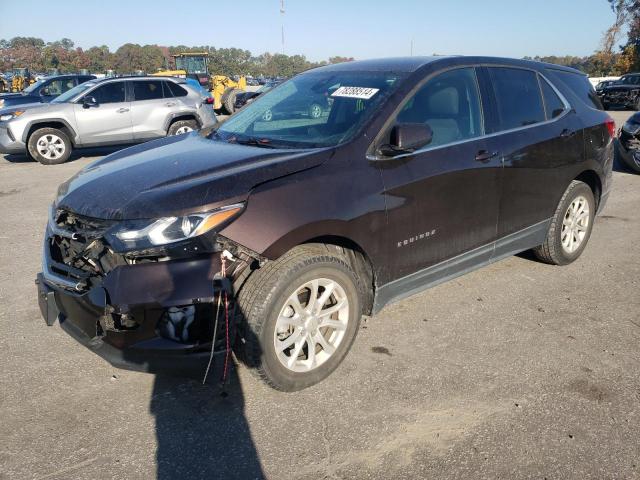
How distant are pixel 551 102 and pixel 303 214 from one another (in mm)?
2781

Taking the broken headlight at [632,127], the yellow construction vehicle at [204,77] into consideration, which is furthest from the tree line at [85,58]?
the broken headlight at [632,127]

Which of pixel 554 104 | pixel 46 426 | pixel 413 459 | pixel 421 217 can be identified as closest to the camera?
pixel 413 459

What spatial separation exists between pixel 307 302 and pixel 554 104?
287cm

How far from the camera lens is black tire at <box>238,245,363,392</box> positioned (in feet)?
8.78

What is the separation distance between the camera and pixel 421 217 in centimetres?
332

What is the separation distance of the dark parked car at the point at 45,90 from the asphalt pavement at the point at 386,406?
38.3 feet

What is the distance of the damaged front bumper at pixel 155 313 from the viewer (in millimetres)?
2479

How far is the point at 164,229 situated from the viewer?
8.31ft

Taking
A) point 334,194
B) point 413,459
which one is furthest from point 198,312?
point 413,459

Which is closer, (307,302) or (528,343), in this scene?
(307,302)

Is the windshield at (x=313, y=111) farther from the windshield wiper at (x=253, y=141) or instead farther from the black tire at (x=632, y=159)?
the black tire at (x=632, y=159)

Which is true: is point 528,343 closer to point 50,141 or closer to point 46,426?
point 46,426

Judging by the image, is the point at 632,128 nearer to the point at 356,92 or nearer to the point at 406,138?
the point at 356,92

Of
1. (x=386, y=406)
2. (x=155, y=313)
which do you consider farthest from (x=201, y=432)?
(x=386, y=406)
